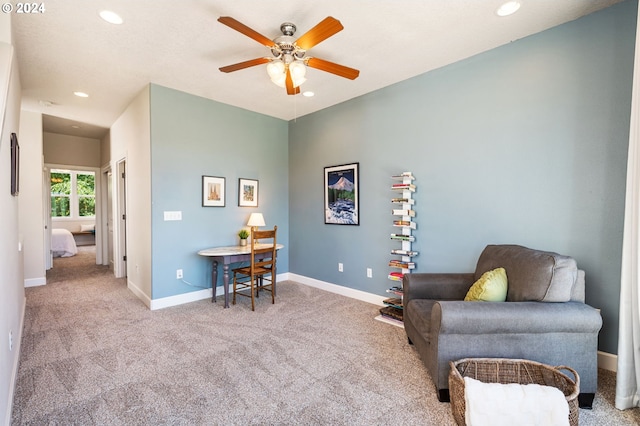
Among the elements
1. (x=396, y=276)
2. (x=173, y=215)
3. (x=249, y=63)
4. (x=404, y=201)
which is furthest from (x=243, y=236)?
(x=249, y=63)

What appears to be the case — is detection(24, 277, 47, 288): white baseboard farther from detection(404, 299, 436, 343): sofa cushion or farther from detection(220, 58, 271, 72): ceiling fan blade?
detection(404, 299, 436, 343): sofa cushion

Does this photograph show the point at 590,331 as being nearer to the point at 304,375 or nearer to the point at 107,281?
the point at 304,375

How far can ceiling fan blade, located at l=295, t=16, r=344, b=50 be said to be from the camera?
6.19 ft

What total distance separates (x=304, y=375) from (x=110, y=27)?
123 inches

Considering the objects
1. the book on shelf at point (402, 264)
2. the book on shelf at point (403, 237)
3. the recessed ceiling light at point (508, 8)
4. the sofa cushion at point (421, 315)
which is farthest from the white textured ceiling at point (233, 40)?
the sofa cushion at point (421, 315)

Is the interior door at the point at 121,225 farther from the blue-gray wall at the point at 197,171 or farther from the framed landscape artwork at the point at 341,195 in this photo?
the framed landscape artwork at the point at 341,195

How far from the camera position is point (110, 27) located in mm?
2512

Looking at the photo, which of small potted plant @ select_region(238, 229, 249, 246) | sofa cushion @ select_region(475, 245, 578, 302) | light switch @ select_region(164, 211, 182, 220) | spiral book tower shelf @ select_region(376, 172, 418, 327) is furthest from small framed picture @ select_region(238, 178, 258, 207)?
sofa cushion @ select_region(475, 245, 578, 302)

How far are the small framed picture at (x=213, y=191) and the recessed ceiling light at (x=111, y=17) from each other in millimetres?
1988

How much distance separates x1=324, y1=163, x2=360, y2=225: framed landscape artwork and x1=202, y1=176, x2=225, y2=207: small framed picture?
4.83ft

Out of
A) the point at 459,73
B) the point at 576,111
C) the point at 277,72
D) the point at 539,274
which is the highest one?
the point at 459,73

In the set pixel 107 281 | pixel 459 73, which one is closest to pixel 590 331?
pixel 459 73

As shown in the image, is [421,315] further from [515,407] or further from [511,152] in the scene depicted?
[511,152]

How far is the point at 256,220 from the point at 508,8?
11.5 feet
